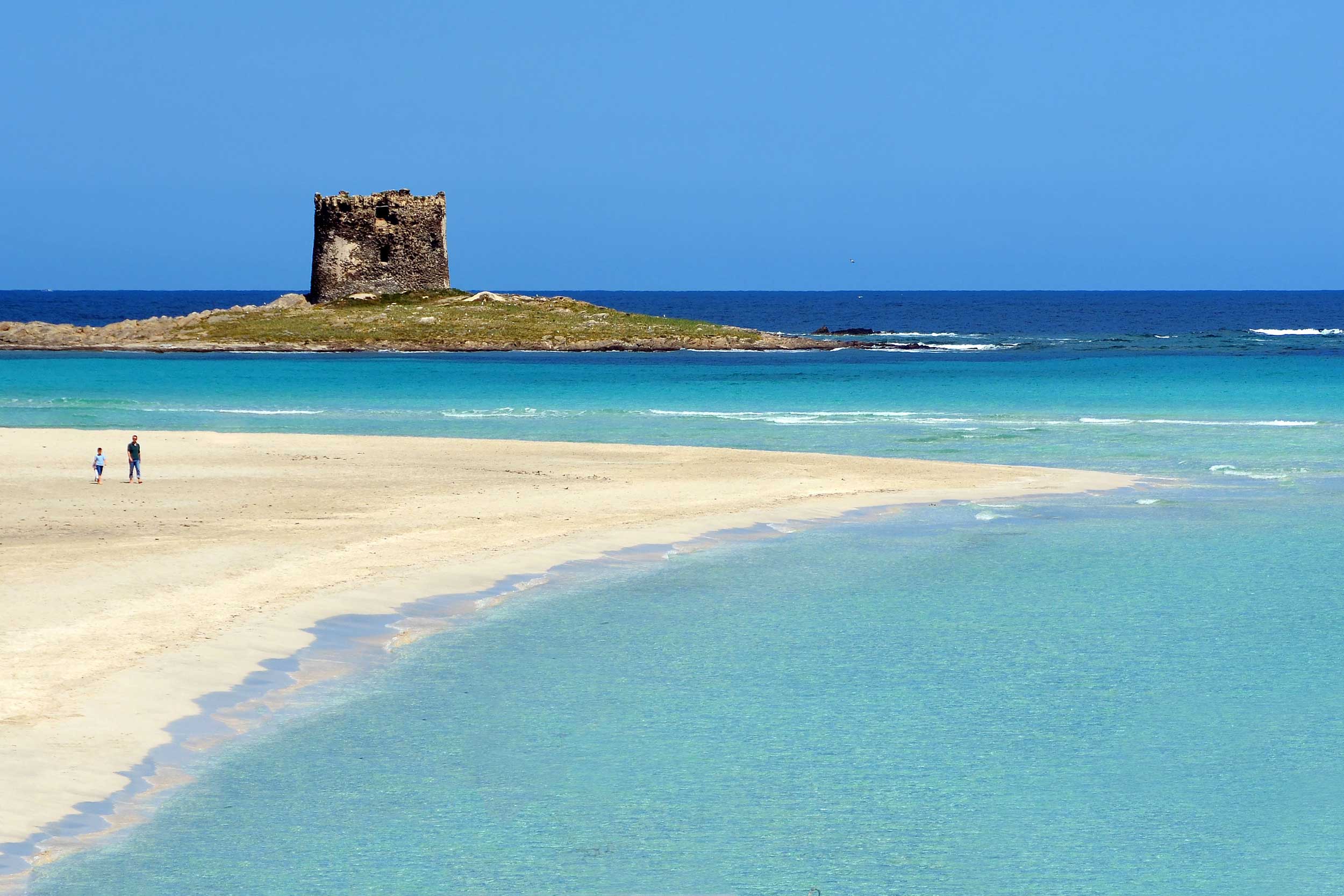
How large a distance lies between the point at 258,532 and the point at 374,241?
197 ft

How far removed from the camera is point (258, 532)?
18531 millimetres

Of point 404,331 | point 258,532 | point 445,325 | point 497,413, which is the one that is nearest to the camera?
point 258,532

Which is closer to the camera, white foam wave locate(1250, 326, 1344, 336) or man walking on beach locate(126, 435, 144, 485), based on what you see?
man walking on beach locate(126, 435, 144, 485)

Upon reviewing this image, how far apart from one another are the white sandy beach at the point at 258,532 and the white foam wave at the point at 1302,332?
77.2m

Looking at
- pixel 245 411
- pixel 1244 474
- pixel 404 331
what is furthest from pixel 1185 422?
pixel 404 331

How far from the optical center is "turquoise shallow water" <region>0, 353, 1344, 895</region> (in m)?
8.94

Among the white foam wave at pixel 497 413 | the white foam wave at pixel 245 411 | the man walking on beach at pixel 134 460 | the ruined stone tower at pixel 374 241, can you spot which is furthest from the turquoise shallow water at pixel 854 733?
the ruined stone tower at pixel 374 241

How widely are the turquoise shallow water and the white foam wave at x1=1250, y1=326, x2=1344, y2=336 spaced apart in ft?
259

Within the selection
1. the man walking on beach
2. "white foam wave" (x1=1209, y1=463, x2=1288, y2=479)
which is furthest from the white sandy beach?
"white foam wave" (x1=1209, y1=463, x2=1288, y2=479)

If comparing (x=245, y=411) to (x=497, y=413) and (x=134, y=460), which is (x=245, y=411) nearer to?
(x=497, y=413)

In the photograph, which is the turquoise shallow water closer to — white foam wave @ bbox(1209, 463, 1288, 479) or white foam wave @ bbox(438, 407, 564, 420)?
white foam wave @ bbox(1209, 463, 1288, 479)

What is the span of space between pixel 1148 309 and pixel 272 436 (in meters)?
149

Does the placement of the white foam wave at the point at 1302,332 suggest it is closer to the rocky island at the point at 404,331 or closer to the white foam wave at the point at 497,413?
the rocky island at the point at 404,331

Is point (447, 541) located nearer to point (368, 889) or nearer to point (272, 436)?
point (368, 889)
